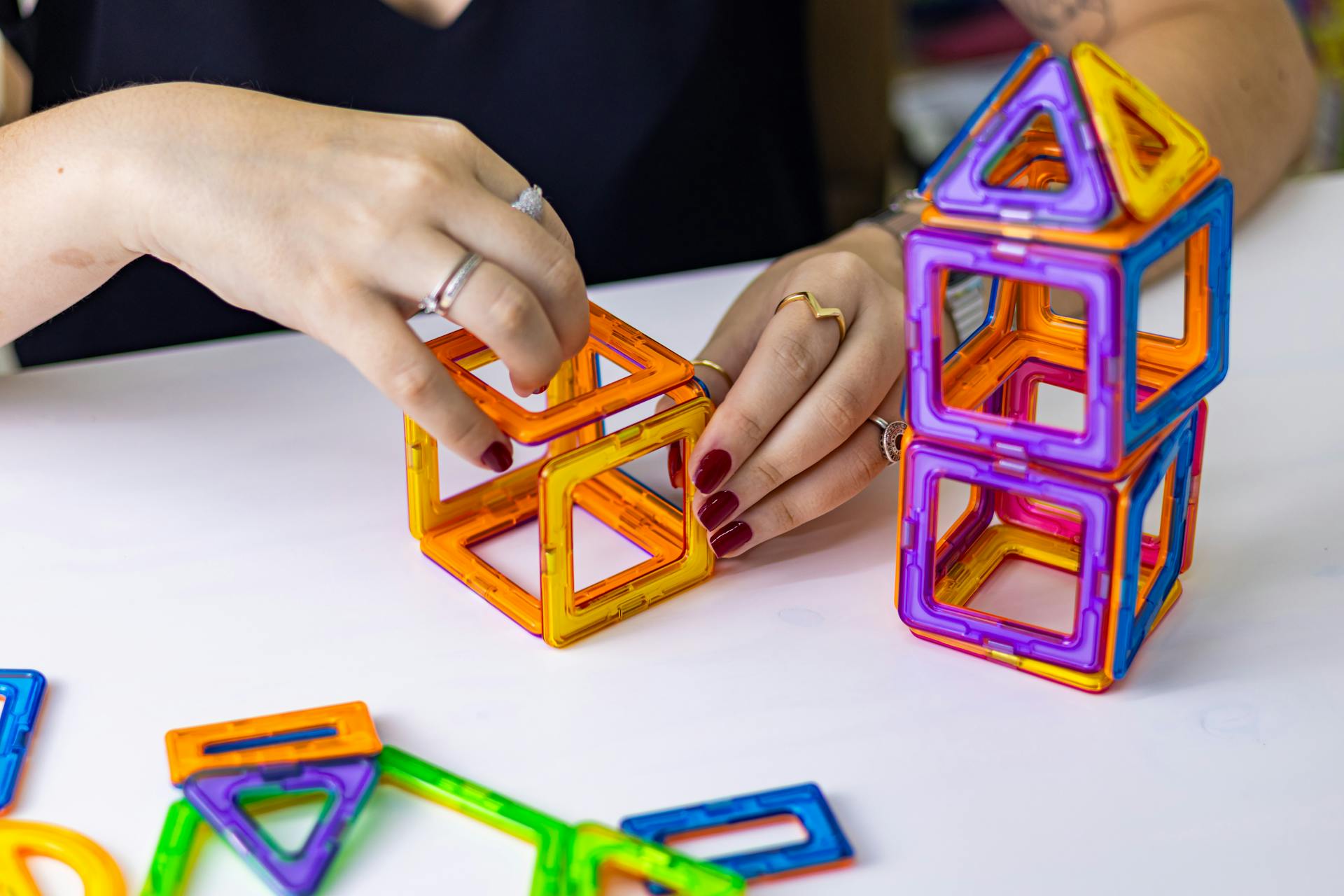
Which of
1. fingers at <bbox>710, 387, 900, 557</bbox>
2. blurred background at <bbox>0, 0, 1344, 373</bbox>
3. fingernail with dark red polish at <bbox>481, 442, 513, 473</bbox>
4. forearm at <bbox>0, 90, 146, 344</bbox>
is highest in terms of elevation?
blurred background at <bbox>0, 0, 1344, 373</bbox>

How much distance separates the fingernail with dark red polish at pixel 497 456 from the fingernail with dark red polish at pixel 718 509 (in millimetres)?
126

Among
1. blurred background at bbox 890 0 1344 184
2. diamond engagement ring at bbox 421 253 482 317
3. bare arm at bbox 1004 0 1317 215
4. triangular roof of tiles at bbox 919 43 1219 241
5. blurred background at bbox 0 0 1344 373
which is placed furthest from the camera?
blurred background at bbox 890 0 1344 184

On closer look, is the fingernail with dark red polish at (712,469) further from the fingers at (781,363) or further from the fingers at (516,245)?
the fingers at (516,245)

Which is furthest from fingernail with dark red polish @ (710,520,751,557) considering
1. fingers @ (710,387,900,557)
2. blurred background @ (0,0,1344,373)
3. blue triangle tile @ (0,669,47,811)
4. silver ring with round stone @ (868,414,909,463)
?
blurred background @ (0,0,1344,373)

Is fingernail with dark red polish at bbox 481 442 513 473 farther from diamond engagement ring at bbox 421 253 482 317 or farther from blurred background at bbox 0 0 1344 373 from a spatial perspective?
blurred background at bbox 0 0 1344 373

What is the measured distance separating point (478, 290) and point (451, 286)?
0.05ft

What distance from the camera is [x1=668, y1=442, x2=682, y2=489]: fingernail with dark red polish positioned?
2.82 feet

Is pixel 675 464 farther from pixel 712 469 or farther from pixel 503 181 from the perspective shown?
pixel 503 181

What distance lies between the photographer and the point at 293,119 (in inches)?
29.4

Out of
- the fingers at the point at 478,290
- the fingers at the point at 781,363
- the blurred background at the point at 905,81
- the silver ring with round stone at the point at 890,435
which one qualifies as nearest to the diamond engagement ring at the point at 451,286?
the fingers at the point at 478,290

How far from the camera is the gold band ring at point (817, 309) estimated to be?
82cm

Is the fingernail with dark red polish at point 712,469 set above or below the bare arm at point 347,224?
below

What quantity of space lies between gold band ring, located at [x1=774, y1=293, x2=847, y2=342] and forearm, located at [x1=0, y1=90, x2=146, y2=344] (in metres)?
0.41

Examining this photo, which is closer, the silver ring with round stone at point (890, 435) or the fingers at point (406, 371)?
the fingers at point (406, 371)
